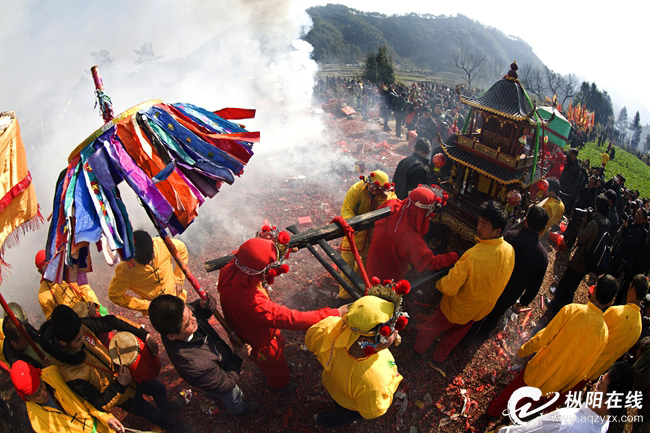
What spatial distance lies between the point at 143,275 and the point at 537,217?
517cm

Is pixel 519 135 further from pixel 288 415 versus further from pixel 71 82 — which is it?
pixel 71 82

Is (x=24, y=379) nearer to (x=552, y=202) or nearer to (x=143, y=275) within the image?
(x=143, y=275)

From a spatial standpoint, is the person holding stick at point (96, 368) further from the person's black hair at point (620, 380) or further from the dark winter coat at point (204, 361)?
the person's black hair at point (620, 380)

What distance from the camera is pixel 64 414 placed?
8.98 ft

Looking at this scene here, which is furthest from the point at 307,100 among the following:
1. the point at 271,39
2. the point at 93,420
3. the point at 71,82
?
the point at 93,420

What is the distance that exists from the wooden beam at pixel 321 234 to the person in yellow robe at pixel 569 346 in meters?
2.54

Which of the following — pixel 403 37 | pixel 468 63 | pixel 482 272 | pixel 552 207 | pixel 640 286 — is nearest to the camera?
pixel 640 286

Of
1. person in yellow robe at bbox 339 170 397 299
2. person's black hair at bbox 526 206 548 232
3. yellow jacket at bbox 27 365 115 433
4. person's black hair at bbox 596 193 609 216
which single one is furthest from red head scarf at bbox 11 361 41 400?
person's black hair at bbox 596 193 609 216

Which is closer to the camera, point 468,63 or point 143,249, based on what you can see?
point 143,249

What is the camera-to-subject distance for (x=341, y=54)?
6159 cm

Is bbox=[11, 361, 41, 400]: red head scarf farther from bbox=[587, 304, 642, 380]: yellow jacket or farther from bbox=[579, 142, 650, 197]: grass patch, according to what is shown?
bbox=[579, 142, 650, 197]: grass patch

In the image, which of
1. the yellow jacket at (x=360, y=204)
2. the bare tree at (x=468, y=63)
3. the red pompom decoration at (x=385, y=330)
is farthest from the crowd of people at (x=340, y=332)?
the bare tree at (x=468, y=63)

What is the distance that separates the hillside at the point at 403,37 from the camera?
206ft

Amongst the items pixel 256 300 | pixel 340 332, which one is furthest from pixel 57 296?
pixel 340 332
